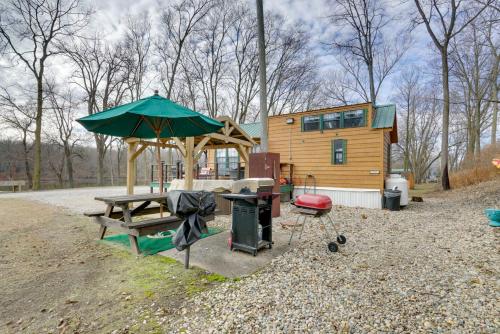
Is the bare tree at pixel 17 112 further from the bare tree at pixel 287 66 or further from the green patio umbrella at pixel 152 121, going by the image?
the bare tree at pixel 287 66

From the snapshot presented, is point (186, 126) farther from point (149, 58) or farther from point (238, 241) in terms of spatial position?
point (149, 58)

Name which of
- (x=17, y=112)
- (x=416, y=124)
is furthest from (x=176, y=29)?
(x=416, y=124)

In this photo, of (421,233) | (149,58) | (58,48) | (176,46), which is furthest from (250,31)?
(421,233)

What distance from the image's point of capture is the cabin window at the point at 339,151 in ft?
29.7

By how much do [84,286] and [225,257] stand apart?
5.69 feet

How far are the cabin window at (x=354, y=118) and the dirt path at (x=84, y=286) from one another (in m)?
8.03

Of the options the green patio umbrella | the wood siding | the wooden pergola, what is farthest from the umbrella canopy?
the wood siding

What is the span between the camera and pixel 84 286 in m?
2.71

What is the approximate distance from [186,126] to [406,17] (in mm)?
13512

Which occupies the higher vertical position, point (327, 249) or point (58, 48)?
point (58, 48)

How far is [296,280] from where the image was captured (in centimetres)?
276

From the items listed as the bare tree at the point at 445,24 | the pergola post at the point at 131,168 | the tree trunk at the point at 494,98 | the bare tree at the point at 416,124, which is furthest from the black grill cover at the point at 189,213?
the bare tree at the point at 416,124

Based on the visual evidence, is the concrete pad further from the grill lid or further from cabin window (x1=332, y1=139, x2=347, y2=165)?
cabin window (x1=332, y1=139, x2=347, y2=165)

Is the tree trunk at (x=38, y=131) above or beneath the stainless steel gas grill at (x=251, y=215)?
above
